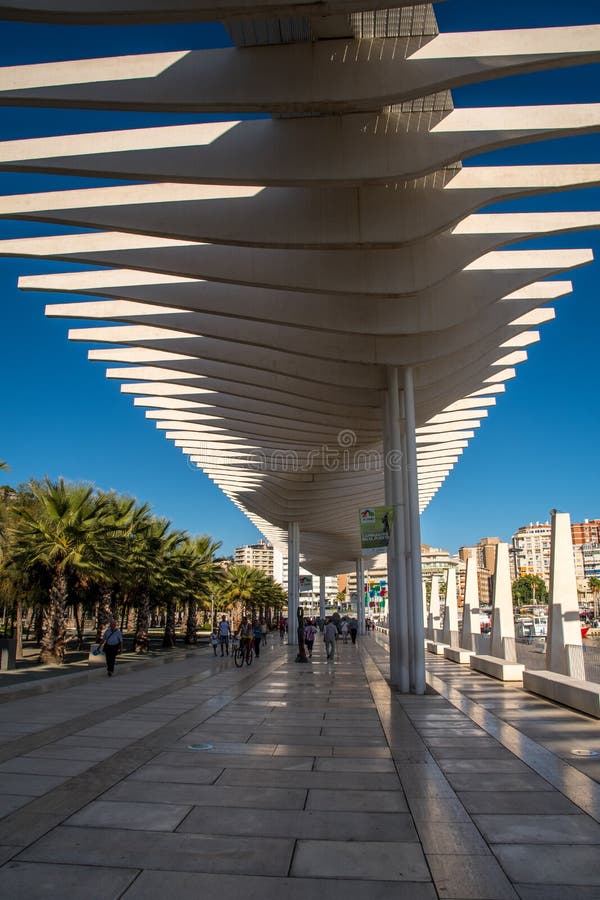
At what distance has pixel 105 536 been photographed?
80.0ft

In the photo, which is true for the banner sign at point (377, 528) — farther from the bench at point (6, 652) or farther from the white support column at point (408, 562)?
the bench at point (6, 652)

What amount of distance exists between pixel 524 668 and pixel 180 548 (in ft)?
80.4

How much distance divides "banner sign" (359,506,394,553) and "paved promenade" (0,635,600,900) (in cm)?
423

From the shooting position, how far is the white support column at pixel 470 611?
827 inches

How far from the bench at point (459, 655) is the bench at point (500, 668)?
6.14 ft

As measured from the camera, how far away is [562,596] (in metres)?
12.8

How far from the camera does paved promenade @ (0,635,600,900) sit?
4.13 meters

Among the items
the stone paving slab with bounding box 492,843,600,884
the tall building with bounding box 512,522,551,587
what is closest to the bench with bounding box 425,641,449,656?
the stone paving slab with bounding box 492,843,600,884

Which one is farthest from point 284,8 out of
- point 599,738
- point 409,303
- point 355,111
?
point 599,738

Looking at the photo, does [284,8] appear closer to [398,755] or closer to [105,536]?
[398,755]

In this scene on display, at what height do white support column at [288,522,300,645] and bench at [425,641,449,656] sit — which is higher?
white support column at [288,522,300,645]

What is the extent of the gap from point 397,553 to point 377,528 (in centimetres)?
76

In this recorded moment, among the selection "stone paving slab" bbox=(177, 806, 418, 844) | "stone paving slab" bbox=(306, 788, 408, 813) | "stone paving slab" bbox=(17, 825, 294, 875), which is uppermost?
"stone paving slab" bbox=(17, 825, 294, 875)

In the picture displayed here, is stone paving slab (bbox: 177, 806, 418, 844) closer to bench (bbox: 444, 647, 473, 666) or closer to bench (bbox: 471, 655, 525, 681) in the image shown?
bench (bbox: 471, 655, 525, 681)
